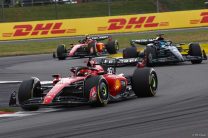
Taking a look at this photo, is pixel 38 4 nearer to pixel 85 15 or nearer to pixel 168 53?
pixel 85 15

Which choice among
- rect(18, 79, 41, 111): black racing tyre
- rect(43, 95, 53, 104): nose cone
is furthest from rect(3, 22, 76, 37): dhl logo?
rect(43, 95, 53, 104): nose cone

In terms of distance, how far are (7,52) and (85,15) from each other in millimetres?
19898

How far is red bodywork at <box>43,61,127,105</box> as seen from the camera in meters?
12.7

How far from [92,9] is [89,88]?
151 feet

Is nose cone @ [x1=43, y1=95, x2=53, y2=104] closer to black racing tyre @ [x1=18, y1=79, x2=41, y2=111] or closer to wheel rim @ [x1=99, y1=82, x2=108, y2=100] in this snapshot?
black racing tyre @ [x1=18, y1=79, x2=41, y2=111]

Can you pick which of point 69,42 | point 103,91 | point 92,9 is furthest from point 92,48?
point 92,9

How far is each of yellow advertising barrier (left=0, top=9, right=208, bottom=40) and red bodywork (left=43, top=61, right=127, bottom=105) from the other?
28029mm

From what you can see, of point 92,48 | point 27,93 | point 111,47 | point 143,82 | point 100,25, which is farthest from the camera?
point 100,25

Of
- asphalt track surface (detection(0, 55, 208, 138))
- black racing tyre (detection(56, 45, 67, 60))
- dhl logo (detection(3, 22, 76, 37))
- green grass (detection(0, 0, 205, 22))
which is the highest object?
green grass (detection(0, 0, 205, 22))

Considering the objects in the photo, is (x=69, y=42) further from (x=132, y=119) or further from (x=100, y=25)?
(x=132, y=119)

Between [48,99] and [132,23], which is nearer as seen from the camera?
[48,99]

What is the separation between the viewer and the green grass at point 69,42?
38.3 m

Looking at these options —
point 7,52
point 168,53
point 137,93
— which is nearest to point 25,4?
point 7,52

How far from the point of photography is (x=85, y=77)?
1304cm
